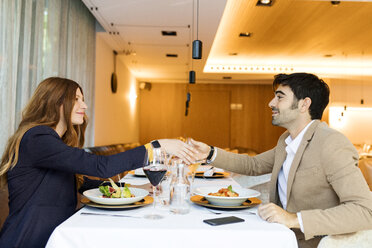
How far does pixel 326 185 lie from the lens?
5.05ft

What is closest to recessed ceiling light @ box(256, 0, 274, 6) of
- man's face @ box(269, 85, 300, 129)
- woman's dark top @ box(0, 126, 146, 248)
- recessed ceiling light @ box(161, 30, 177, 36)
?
recessed ceiling light @ box(161, 30, 177, 36)

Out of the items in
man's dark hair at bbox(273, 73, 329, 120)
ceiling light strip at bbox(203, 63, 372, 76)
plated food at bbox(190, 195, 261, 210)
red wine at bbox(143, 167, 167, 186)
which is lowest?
plated food at bbox(190, 195, 261, 210)

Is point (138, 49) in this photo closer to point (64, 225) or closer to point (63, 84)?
point (63, 84)

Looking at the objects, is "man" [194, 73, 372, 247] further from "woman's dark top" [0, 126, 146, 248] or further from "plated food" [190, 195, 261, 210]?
"woman's dark top" [0, 126, 146, 248]

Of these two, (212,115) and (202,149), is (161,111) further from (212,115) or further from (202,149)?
(202,149)

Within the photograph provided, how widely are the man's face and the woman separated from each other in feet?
2.05

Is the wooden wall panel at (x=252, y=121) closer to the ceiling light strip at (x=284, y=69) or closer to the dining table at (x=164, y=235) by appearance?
the ceiling light strip at (x=284, y=69)

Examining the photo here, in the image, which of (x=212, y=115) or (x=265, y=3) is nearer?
(x=265, y=3)

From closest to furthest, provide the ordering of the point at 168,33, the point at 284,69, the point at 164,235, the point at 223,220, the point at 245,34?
the point at 164,235
the point at 223,220
the point at 168,33
the point at 245,34
the point at 284,69

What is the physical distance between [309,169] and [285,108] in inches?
17.3

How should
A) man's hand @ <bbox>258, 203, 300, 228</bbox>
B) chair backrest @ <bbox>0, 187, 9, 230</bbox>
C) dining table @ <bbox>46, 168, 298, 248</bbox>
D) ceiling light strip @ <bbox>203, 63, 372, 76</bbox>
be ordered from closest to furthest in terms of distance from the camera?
1. dining table @ <bbox>46, 168, 298, 248</bbox>
2. man's hand @ <bbox>258, 203, 300, 228</bbox>
3. chair backrest @ <bbox>0, 187, 9, 230</bbox>
4. ceiling light strip @ <bbox>203, 63, 372, 76</bbox>

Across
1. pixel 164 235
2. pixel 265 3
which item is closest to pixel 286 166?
pixel 164 235

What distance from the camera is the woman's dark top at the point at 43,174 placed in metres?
1.38

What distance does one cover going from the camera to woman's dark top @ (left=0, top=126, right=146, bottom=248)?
54.4 inches
